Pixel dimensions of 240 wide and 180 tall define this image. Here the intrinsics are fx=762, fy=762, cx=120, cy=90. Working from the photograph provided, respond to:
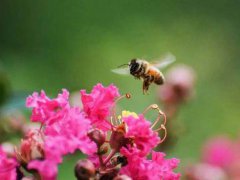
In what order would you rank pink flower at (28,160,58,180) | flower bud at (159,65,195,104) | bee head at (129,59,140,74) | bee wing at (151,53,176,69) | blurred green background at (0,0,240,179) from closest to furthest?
pink flower at (28,160,58,180)
bee head at (129,59,140,74)
bee wing at (151,53,176,69)
flower bud at (159,65,195,104)
blurred green background at (0,0,240,179)

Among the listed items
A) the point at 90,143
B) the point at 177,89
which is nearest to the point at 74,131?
the point at 90,143

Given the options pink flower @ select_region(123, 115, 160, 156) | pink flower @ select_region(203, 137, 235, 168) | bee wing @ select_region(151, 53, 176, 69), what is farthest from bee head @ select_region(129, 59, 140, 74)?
pink flower @ select_region(203, 137, 235, 168)

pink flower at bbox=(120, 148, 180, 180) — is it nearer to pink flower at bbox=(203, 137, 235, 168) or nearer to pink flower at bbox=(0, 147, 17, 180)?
pink flower at bbox=(0, 147, 17, 180)

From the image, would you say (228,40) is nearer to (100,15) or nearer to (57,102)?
(100,15)

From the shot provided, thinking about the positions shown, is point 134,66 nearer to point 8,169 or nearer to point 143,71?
point 143,71

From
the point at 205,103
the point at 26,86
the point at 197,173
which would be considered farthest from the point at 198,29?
the point at 197,173

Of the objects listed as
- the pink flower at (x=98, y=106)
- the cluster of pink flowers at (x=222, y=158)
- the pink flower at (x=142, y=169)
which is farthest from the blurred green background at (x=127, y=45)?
the pink flower at (x=142, y=169)
